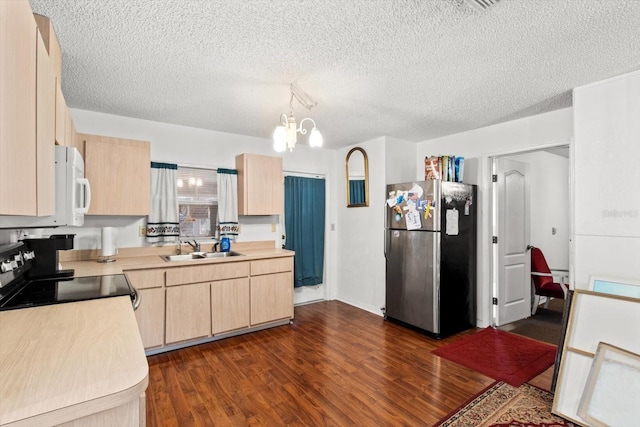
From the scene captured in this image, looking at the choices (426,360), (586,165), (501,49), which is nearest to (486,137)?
(586,165)

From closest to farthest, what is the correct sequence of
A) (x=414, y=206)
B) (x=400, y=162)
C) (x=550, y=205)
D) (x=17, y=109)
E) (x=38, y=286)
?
1. (x=17, y=109)
2. (x=38, y=286)
3. (x=414, y=206)
4. (x=400, y=162)
5. (x=550, y=205)

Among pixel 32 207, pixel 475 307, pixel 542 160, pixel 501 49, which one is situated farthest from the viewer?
pixel 542 160

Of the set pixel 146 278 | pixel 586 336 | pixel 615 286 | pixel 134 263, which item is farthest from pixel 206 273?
pixel 615 286

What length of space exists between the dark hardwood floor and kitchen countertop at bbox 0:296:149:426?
113cm

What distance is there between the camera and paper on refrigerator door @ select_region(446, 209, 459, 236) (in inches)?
136

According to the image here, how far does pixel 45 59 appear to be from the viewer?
128 centimetres

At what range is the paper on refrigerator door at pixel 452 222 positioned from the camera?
11.3 ft

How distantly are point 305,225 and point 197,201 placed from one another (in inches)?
60.6

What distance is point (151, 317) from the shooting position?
9.59 ft

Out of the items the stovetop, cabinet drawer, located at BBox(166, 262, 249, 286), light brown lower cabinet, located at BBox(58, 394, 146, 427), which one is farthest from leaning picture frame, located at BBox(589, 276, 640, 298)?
the stovetop

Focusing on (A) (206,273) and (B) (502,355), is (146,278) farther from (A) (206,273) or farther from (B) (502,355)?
(B) (502,355)

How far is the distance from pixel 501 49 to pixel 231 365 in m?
3.16

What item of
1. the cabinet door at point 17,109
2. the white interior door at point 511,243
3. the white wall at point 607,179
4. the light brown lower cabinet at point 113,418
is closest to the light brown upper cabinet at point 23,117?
the cabinet door at point 17,109

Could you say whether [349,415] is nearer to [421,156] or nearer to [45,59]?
[45,59]
